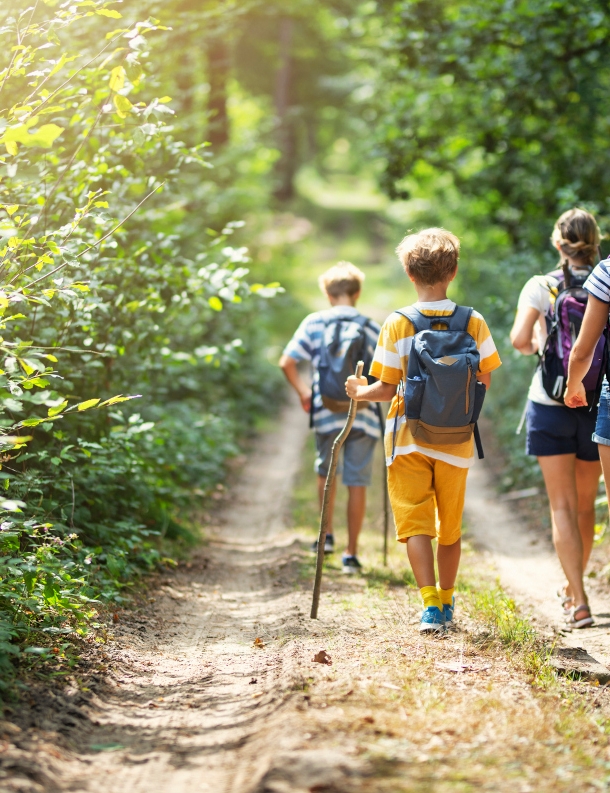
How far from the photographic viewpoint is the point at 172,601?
5.84m

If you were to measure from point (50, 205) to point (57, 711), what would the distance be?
3567 millimetres

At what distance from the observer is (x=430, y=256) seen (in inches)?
178

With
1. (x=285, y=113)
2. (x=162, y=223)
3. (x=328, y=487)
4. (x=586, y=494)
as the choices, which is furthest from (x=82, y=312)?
(x=285, y=113)

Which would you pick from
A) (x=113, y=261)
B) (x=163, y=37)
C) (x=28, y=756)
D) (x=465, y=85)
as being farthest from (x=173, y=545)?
(x=465, y=85)

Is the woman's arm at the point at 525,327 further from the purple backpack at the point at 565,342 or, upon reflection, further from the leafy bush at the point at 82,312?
the leafy bush at the point at 82,312

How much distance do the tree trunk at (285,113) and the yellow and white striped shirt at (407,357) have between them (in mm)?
19902

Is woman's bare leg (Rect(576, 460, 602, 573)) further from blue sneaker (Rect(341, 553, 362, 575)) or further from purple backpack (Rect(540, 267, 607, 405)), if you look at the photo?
blue sneaker (Rect(341, 553, 362, 575))

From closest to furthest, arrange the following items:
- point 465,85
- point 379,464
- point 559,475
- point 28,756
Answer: point 28,756 → point 559,475 → point 465,85 → point 379,464

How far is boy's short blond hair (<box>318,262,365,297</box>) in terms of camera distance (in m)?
6.48

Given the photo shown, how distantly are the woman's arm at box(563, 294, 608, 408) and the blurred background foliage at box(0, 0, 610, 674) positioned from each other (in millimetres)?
2366

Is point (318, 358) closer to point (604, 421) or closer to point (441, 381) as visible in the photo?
point (441, 381)

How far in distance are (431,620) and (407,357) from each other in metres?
1.46

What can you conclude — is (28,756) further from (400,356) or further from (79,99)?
(79,99)

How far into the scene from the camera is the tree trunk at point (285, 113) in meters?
26.9
